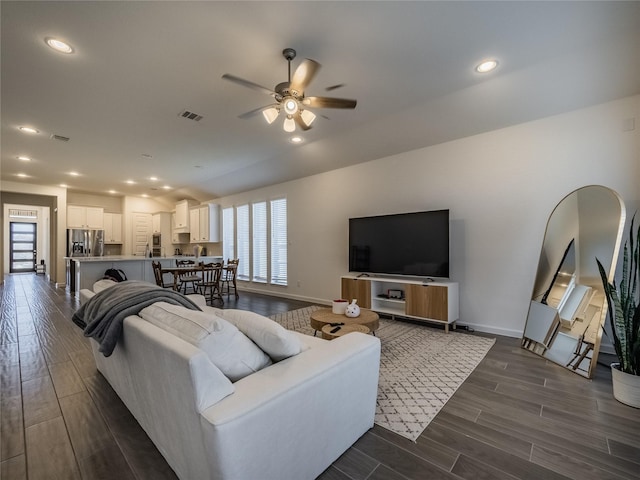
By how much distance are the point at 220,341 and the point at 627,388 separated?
9.95ft

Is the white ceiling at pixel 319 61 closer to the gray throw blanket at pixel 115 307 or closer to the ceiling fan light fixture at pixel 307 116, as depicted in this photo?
the ceiling fan light fixture at pixel 307 116

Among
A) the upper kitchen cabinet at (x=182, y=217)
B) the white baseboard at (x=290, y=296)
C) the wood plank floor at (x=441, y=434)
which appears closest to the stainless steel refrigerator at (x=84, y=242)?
the upper kitchen cabinet at (x=182, y=217)

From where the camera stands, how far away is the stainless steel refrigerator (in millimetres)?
8352

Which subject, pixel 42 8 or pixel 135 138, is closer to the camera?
pixel 42 8

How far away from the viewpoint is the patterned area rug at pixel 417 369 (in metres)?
2.03

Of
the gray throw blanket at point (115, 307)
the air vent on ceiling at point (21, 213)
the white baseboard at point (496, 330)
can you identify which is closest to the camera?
the gray throw blanket at point (115, 307)

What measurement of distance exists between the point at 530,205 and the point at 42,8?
5.21m

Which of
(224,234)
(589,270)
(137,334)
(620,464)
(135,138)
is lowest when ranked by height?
(620,464)

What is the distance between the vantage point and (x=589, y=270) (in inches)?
117

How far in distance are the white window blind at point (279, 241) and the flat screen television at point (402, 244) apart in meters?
2.17

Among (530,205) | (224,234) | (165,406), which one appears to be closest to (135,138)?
(224,234)

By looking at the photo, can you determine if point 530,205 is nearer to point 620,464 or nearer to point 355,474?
point 620,464

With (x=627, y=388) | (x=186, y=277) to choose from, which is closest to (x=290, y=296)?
(x=186, y=277)

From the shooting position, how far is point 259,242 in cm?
753
